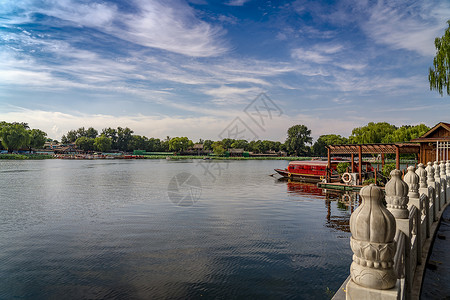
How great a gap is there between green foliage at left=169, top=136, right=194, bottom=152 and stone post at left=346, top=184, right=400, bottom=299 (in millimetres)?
182439

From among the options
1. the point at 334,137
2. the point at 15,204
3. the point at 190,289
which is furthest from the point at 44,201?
the point at 334,137

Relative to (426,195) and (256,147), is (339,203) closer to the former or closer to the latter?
(426,195)

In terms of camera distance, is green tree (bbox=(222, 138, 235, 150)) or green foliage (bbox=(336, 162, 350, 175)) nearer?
green foliage (bbox=(336, 162, 350, 175))

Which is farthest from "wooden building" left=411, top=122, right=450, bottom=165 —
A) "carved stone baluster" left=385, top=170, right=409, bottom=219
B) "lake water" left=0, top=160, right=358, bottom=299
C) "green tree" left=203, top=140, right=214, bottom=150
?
"green tree" left=203, top=140, right=214, bottom=150

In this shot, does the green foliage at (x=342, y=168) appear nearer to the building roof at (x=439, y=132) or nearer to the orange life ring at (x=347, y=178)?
the orange life ring at (x=347, y=178)

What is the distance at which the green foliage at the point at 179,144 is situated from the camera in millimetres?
183375

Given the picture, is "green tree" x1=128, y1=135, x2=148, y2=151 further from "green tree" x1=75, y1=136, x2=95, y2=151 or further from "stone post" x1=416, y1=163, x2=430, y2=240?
"stone post" x1=416, y1=163, x2=430, y2=240

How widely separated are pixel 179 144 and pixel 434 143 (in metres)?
162

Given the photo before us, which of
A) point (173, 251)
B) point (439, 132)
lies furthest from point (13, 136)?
point (439, 132)

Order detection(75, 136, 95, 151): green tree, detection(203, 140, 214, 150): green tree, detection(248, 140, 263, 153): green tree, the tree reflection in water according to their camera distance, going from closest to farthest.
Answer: the tree reflection in water, detection(75, 136, 95, 151): green tree, detection(248, 140, 263, 153): green tree, detection(203, 140, 214, 150): green tree

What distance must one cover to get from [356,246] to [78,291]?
10218 mm

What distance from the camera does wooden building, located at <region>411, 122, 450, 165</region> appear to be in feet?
89.6

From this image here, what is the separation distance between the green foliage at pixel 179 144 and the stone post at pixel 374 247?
182439mm

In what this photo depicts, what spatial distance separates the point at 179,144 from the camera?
184 metres
